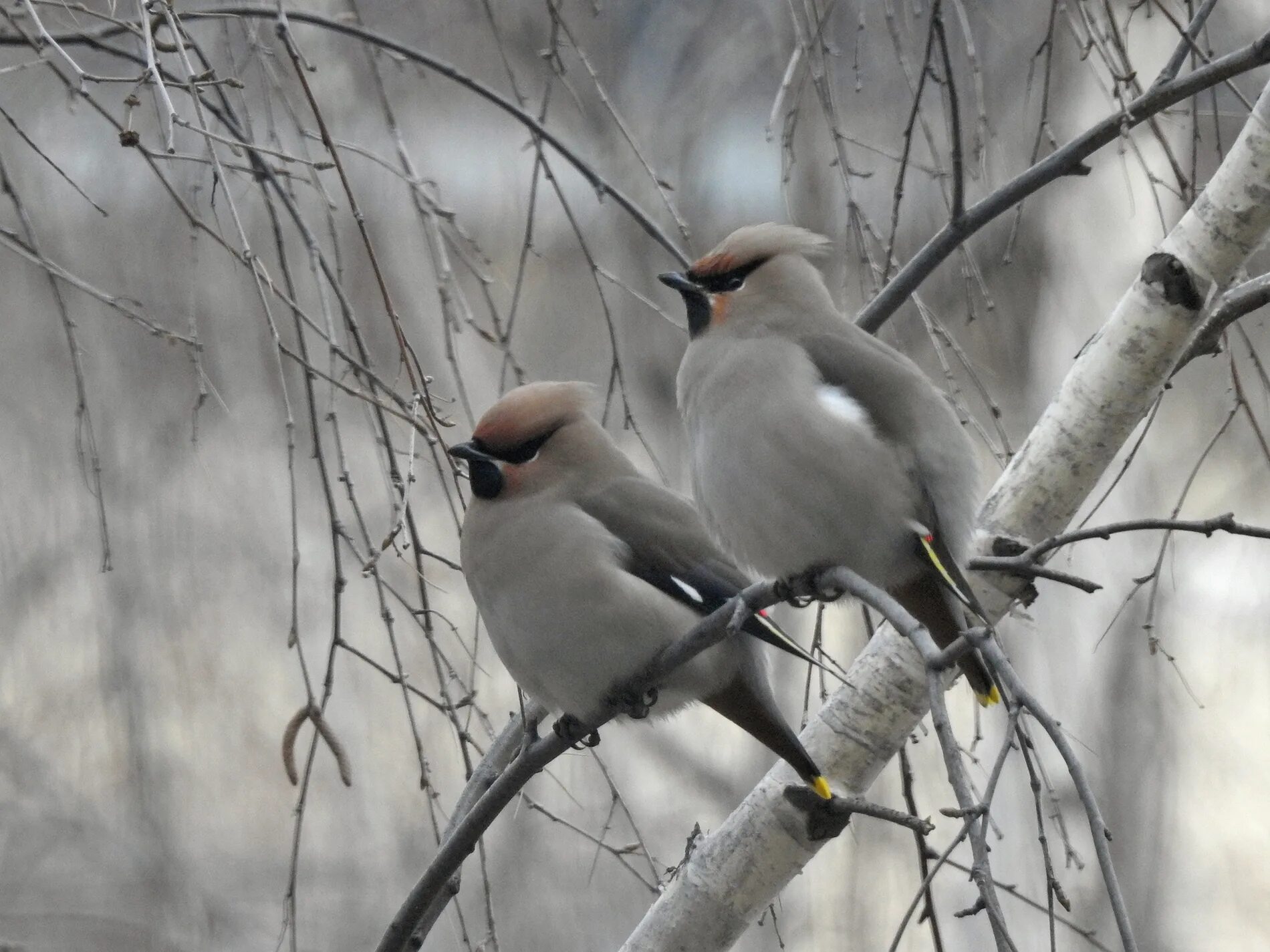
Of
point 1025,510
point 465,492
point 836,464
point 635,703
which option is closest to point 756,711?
point 635,703

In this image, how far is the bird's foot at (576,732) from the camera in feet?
10.2

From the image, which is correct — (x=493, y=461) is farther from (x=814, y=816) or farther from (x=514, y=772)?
(x=814, y=816)

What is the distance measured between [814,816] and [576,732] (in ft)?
1.67

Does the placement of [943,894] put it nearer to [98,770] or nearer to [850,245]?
[98,770]

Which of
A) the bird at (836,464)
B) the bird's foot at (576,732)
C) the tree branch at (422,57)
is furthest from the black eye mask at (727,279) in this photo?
the bird's foot at (576,732)

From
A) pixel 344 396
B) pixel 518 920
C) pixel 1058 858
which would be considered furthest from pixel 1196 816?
pixel 344 396

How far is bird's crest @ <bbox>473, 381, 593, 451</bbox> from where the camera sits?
3.50 metres

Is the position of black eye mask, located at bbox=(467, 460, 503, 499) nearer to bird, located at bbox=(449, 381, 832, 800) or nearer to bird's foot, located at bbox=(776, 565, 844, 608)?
bird, located at bbox=(449, 381, 832, 800)

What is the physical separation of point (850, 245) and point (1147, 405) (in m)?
0.83

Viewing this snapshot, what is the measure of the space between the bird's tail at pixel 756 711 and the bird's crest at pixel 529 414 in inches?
27.1

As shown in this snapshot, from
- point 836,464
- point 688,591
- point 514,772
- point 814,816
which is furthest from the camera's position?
point 688,591

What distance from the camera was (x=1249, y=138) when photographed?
9.71 ft

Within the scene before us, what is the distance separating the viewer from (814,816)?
2.94 meters

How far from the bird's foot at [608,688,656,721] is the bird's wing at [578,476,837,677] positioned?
0.20 m
